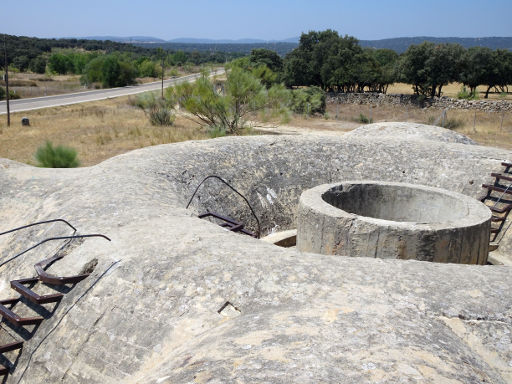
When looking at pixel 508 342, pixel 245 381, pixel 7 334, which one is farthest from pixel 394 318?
pixel 7 334

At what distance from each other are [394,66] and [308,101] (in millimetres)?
11412

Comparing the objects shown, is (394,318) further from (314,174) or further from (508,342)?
(314,174)

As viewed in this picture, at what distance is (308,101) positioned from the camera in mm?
33250

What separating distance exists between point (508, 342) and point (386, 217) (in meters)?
5.47

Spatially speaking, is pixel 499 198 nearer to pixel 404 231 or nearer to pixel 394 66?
pixel 404 231

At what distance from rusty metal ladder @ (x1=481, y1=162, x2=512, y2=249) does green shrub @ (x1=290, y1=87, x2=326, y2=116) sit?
21.0m

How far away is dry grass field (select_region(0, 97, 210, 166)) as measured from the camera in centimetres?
1806

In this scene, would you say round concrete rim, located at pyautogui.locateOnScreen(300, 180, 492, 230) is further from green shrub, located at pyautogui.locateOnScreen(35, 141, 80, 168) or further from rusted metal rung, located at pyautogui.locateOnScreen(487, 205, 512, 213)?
green shrub, located at pyautogui.locateOnScreen(35, 141, 80, 168)

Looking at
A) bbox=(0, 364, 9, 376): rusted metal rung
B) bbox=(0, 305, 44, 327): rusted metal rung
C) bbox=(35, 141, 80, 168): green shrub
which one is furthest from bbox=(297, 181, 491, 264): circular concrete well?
bbox=(35, 141, 80, 168): green shrub

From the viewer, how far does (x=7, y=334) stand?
189 inches

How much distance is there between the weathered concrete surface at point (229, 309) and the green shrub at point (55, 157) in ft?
21.5

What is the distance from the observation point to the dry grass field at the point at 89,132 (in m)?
18.1

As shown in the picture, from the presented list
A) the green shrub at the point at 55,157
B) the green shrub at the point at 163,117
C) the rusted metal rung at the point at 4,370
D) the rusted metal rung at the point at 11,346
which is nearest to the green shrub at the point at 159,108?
the green shrub at the point at 163,117

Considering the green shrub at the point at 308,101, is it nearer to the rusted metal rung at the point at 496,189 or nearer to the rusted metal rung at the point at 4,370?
the rusted metal rung at the point at 496,189
